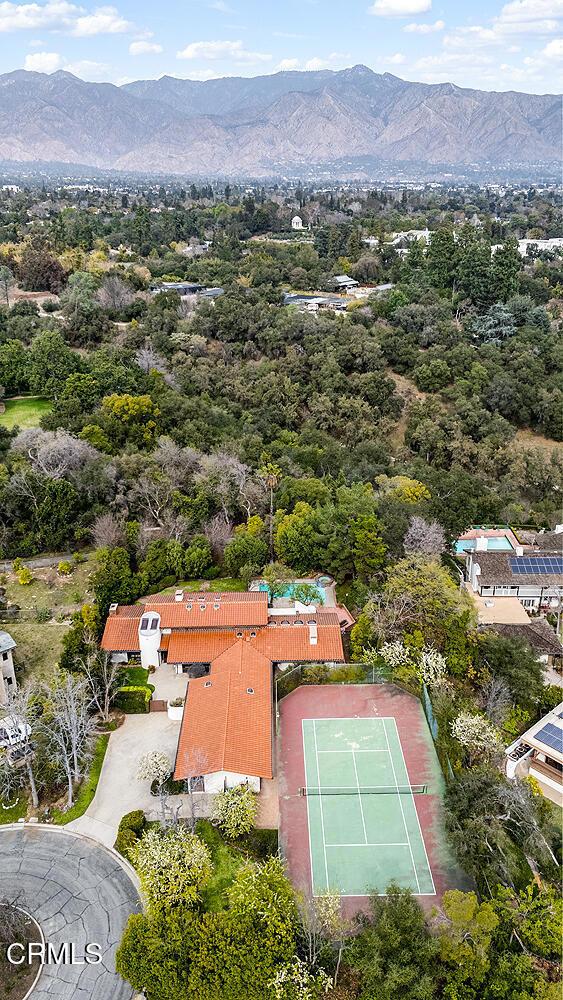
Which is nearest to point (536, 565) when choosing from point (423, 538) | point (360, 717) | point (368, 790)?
point (423, 538)

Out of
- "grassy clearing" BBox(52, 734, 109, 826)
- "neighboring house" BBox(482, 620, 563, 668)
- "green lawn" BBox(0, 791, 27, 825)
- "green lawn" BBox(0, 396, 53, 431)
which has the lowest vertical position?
"green lawn" BBox(0, 791, 27, 825)

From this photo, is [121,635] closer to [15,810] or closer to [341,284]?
[15,810]

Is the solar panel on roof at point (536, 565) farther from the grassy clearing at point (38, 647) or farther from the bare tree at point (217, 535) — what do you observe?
the grassy clearing at point (38, 647)

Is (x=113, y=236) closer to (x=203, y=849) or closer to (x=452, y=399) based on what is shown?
(x=452, y=399)

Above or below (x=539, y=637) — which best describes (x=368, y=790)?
below

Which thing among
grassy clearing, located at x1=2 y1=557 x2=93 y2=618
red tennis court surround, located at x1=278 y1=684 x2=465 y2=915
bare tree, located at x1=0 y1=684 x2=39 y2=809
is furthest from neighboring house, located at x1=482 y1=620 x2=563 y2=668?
grassy clearing, located at x1=2 y1=557 x2=93 y2=618

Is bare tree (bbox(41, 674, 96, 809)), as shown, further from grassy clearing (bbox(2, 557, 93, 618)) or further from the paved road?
grassy clearing (bbox(2, 557, 93, 618))

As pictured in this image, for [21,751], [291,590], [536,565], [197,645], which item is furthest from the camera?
[536,565]

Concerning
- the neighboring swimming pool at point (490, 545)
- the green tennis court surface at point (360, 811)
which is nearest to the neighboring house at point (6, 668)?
the green tennis court surface at point (360, 811)
